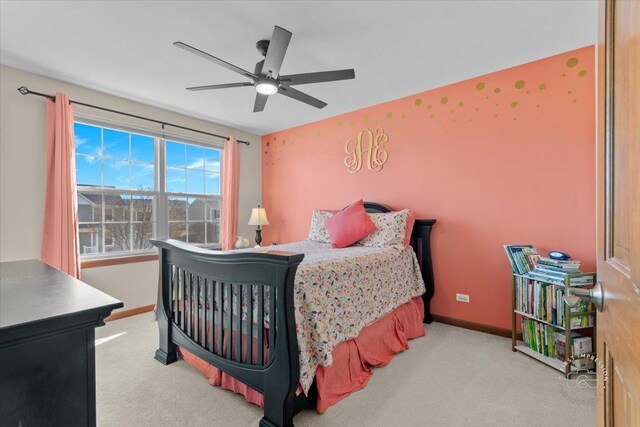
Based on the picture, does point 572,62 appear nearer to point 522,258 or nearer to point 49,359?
point 522,258

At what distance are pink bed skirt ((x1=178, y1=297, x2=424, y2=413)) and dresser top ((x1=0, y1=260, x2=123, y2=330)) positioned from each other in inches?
45.9

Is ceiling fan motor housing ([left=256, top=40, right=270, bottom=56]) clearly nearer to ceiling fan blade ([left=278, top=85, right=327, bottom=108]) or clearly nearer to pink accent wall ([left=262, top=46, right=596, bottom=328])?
ceiling fan blade ([left=278, top=85, right=327, bottom=108])

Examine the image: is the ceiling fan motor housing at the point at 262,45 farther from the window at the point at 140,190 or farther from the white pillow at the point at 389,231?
the window at the point at 140,190

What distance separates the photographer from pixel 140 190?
3.63 meters

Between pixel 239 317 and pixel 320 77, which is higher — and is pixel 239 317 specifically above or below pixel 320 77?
below

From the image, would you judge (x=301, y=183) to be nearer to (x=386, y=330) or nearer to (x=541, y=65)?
(x=386, y=330)

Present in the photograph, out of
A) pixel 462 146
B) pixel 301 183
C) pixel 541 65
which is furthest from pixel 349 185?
pixel 541 65

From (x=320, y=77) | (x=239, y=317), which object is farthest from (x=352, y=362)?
(x=320, y=77)

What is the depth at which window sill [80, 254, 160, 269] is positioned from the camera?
311 cm

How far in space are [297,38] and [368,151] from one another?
1751 millimetres

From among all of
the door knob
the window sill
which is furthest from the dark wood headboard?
the window sill

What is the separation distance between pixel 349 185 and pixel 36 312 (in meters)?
3.38

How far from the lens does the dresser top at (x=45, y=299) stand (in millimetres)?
736

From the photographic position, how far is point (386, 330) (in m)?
2.46
